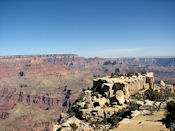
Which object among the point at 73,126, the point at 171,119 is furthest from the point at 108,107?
the point at 171,119

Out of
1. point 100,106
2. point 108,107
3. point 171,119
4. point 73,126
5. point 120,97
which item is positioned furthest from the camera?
point 120,97

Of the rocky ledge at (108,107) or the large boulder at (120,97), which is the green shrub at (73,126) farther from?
the large boulder at (120,97)

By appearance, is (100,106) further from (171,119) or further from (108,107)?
(171,119)

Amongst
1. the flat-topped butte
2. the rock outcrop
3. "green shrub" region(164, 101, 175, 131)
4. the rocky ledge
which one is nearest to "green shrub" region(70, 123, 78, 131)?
the rocky ledge

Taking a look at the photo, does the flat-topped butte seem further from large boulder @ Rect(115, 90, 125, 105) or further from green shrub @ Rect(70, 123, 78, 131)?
green shrub @ Rect(70, 123, 78, 131)

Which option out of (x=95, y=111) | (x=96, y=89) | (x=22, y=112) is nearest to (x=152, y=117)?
(x=95, y=111)

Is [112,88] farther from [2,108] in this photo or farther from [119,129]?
[2,108]

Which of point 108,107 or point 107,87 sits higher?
point 107,87

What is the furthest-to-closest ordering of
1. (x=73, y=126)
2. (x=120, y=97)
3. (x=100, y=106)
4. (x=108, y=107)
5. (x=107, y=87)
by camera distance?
(x=107, y=87) → (x=120, y=97) → (x=108, y=107) → (x=100, y=106) → (x=73, y=126)

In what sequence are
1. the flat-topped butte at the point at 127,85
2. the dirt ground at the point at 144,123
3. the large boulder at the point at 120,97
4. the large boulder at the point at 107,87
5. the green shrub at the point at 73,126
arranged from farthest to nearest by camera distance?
the large boulder at the point at 107,87 → the flat-topped butte at the point at 127,85 → the large boulder at the point at 120,97 → the green shrub at the point at 73,126 → the dirt ground at the point at 144,123

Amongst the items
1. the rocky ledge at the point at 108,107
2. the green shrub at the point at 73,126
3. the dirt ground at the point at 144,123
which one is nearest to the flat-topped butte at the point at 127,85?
the rocky ledge at the point at 108,107

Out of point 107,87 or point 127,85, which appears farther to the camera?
point 107,87

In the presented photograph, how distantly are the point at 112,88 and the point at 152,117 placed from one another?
16.6 metres

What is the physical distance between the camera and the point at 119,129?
23.8 metres
